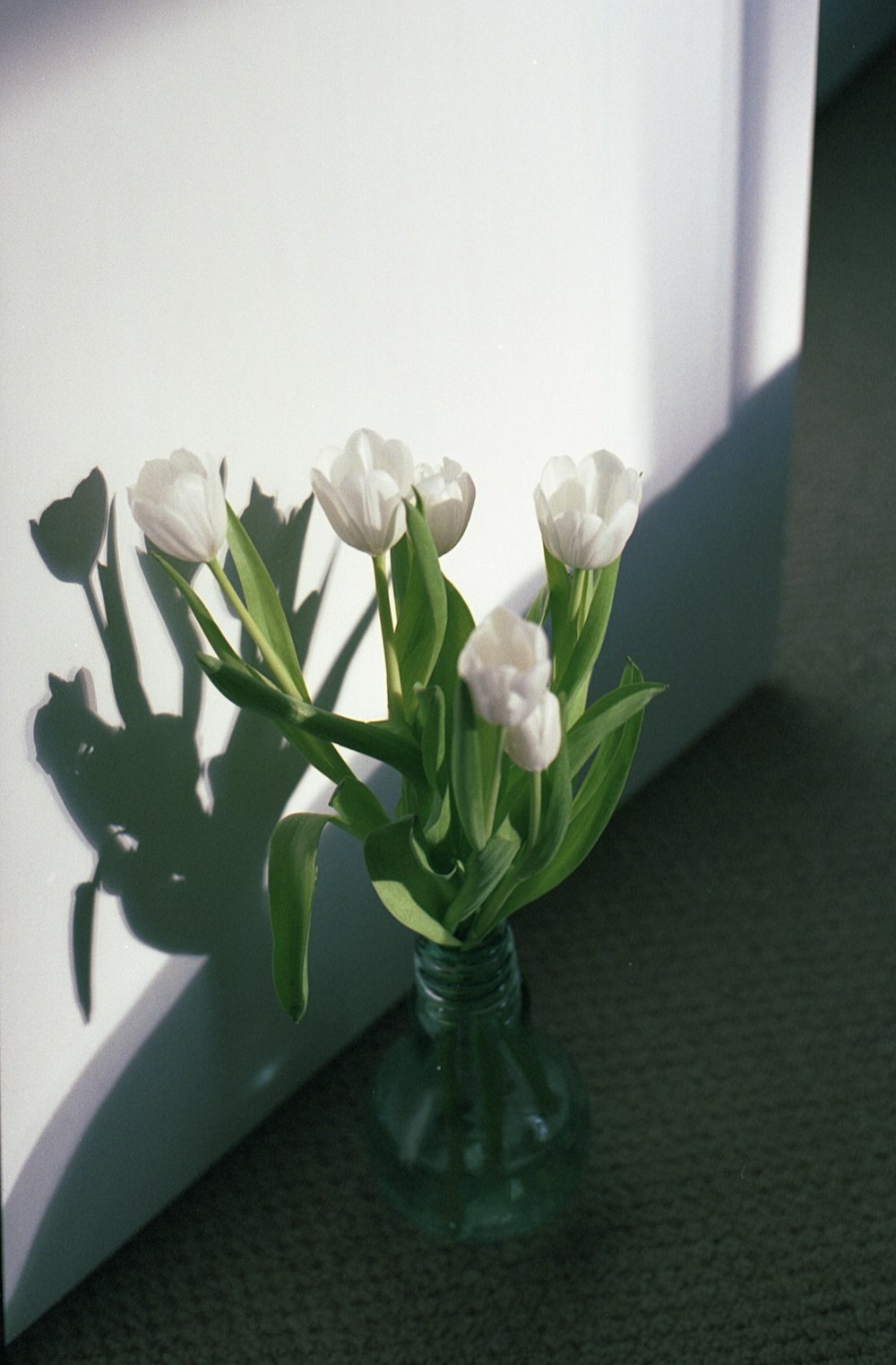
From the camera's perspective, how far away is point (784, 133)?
48.3 inches

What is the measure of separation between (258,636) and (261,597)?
5cm

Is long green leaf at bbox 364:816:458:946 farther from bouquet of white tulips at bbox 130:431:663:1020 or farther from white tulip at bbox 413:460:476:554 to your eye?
white tulip at bbox 413:460:476:554

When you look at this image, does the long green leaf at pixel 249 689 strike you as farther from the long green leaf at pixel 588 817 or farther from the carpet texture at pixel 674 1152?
the carpet texture at pixel 674 1152

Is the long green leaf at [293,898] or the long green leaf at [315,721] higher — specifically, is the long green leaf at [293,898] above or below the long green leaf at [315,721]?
below

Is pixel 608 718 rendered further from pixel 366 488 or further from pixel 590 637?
pixel 366 488

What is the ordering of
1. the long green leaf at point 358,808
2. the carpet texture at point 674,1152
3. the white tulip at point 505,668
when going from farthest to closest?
the carpet texture at point 674,1152 < the long green leaf at point 358,808 < the white tulip at point 505,668

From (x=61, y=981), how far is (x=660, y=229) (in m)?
0.73

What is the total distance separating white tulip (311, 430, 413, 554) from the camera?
2.62 feet

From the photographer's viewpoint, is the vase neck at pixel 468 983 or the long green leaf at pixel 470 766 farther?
the vase neck at pixel 468 983

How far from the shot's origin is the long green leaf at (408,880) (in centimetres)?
83

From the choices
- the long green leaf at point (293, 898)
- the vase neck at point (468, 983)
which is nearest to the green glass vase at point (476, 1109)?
the vase neck at point (468, 983)

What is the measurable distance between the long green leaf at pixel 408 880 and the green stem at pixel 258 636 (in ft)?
0.35

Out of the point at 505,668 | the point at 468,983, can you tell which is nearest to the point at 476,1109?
the point at 468,983

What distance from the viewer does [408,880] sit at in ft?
2.86
